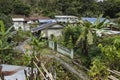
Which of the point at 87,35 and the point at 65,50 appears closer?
the point at 87,35

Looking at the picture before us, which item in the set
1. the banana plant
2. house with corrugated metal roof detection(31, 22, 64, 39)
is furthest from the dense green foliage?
the banana plant

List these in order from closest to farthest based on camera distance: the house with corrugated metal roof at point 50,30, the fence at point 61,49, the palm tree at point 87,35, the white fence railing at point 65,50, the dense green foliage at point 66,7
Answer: the palm tree at point 87,35 → the white fence railing at point 65,50 → the fence at point 61,49 → the house with corrugated metal roof at point 50,30 → the dense green foliage at point 66,7

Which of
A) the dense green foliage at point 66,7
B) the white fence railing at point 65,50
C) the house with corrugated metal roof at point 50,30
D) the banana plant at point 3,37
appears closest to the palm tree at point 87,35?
the white fence railing at point 65,50

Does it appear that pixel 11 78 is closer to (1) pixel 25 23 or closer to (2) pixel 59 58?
(2) pixel 59 58

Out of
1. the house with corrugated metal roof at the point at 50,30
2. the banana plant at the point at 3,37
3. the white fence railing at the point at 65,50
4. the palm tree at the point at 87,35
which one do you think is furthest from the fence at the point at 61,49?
the banana plant at the point at 3,37

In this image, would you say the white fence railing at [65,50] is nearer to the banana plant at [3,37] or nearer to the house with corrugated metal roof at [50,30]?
the house with corrugated metal roof at [50,30]

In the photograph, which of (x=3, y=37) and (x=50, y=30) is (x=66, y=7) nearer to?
(x=50, y=30)

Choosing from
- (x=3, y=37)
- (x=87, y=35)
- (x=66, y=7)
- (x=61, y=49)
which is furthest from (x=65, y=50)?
(x=66, y=7)

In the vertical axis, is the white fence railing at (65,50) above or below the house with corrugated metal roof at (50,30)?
below

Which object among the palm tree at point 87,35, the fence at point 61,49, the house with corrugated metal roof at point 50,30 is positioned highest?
the palm tree at point 87,35

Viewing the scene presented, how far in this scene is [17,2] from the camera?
40.2m

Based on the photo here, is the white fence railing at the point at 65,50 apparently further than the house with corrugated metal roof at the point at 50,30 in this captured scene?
No

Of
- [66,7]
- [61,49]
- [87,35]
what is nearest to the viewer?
[87,35]

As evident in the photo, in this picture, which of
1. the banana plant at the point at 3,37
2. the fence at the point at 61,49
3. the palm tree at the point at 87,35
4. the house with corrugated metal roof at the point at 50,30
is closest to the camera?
the banana plant at the point at 3,37
